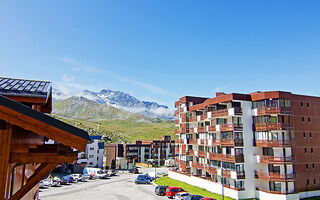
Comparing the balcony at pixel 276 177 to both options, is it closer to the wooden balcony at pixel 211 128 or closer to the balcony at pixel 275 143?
the balcony at pixel 275 143

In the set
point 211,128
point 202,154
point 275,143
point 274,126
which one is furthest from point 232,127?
point 202,154

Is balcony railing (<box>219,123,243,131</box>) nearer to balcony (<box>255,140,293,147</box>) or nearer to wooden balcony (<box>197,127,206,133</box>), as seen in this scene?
balcony (<box>255,140,293,147</box>)

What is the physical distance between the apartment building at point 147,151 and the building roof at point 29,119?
90.4 metres

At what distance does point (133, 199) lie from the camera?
1485 inches

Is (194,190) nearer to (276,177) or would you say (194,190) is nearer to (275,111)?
(276,177)

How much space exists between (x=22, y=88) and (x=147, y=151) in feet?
312

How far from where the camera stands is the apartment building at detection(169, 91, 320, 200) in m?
34.3

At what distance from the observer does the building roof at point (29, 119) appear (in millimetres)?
4418

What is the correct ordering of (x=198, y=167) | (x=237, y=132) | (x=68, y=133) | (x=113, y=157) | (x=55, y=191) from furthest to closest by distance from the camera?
(x=113, y=157) < (x=198, y=167) < (x=55, y=191) < (x=237, y=132) < (x=68, y=133)

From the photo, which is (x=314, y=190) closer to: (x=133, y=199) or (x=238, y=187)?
(x=238, y=187)

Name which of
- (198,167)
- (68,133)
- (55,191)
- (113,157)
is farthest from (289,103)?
(113,157)

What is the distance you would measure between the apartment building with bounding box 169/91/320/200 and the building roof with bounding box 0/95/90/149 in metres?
34.2

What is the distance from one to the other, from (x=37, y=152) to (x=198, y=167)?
1801 inches

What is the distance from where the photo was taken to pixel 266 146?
34906mm
